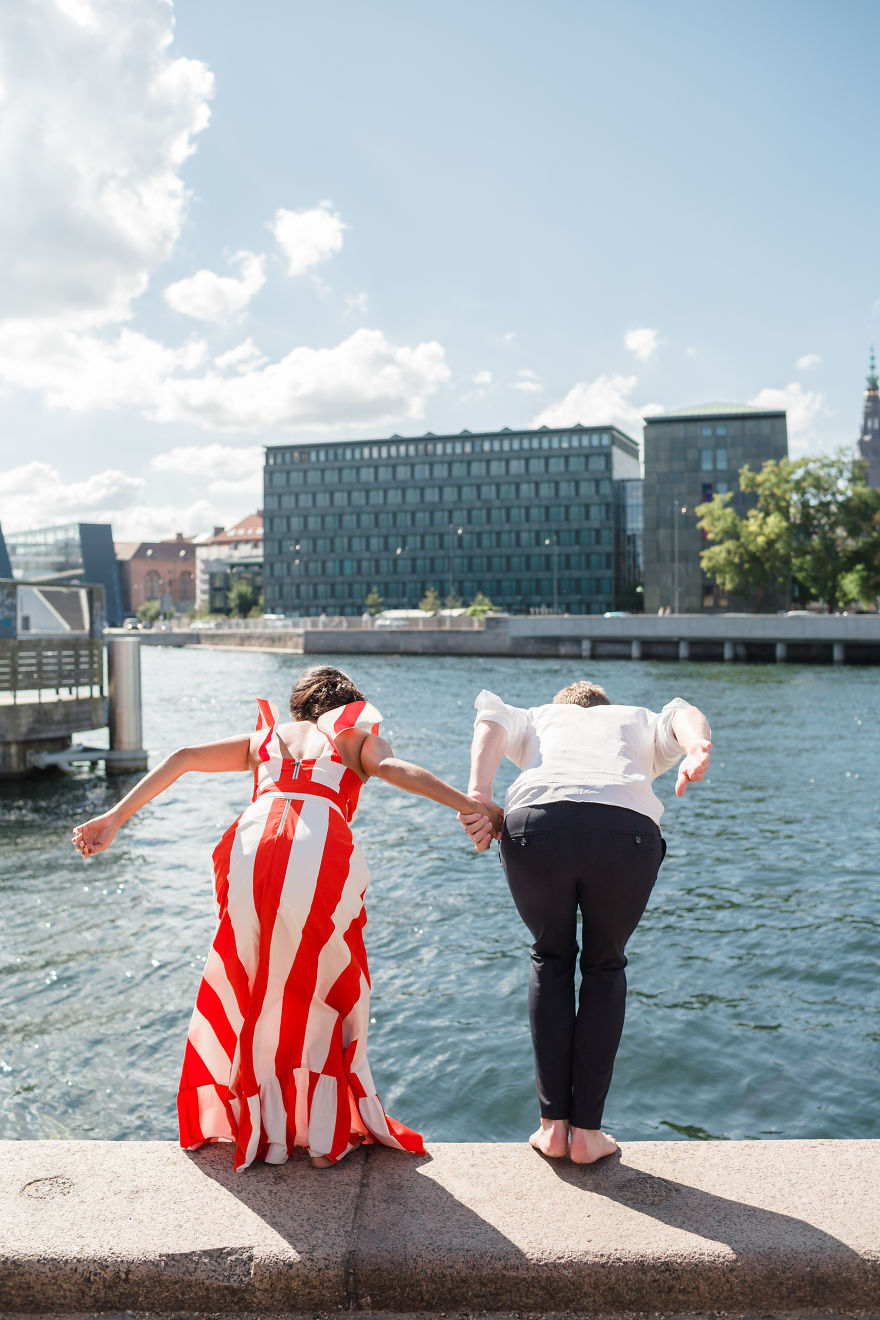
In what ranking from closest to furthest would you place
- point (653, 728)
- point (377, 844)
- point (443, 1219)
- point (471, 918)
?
point (443, 1219)
point (653, 728)
point (471, 918)
point (377, 844)

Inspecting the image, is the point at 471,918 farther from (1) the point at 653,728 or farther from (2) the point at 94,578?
(2) the point at 94,578

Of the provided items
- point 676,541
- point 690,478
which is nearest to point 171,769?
point 676,541

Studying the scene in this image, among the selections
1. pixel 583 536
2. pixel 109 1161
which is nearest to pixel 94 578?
pixel 109 1161

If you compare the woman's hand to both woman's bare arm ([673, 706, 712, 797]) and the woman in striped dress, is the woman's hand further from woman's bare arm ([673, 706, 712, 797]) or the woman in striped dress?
woman's bare arm ([673, 706, 712, 797])

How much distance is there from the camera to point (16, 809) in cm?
1772

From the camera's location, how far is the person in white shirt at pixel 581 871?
333 cm

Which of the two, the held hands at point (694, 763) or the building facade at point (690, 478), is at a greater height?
the building facade at point (690, 478)

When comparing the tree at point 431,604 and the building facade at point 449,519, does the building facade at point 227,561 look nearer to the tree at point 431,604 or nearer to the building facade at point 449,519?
the building facade at point 449,519

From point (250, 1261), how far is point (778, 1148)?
1624mm

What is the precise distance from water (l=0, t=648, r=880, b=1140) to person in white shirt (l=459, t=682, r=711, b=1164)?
3.39 metres

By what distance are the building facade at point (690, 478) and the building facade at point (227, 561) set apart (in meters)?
64.3

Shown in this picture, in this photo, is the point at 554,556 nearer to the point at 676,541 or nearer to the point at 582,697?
the point at 676,541

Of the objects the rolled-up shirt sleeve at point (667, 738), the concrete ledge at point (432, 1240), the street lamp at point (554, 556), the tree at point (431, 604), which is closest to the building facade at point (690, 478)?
the street lamp at point (554, 556)

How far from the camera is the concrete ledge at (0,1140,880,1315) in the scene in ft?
9.15
